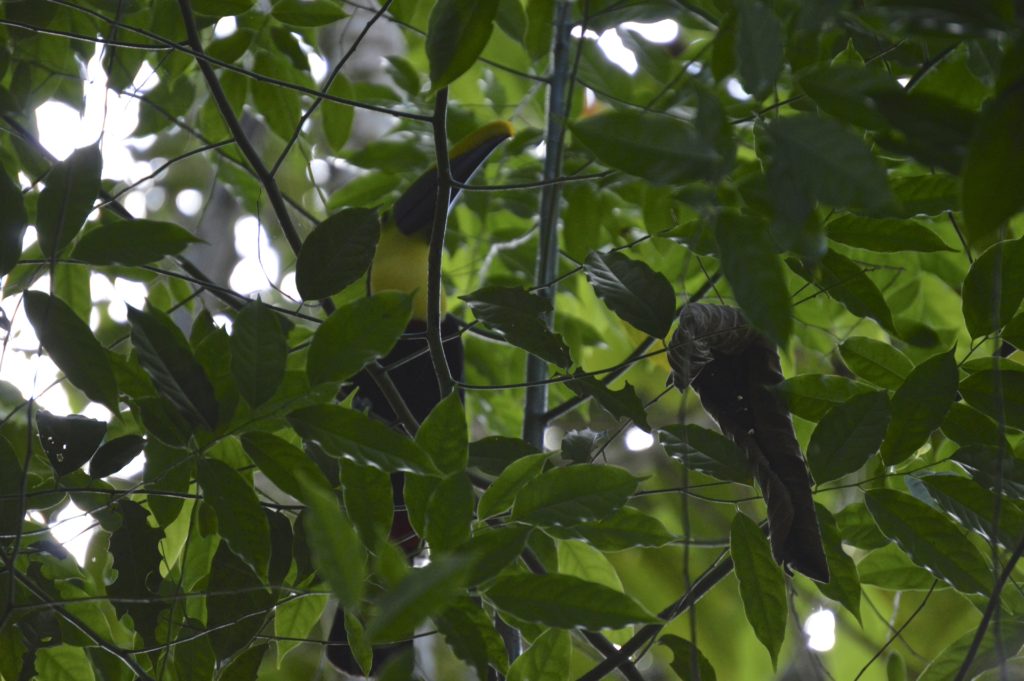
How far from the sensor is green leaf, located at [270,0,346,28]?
106 centimetres

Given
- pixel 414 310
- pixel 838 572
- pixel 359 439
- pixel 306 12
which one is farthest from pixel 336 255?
pixel 414 310

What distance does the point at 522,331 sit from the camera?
2.83 ft

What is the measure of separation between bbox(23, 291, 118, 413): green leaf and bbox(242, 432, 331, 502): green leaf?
0.35ft

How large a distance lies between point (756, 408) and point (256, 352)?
0.42 metres

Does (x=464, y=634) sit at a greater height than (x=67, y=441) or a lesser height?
lesser

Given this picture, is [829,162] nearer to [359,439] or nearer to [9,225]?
[359,439]

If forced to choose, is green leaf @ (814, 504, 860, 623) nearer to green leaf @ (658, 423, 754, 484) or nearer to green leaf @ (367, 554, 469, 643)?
green leaf @ (658, 423, 754, 484)

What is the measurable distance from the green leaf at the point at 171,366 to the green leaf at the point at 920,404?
0.52m

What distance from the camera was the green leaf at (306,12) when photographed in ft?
3.49

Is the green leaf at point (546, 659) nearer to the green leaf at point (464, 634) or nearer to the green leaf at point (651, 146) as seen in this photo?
the green leaf at point (464, 634)

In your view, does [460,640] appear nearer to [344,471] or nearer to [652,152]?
[344,471]

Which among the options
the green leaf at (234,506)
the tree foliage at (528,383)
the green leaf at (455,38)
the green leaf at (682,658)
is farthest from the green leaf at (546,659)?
the green leaf at (455,38)

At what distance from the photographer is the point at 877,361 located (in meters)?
0.90

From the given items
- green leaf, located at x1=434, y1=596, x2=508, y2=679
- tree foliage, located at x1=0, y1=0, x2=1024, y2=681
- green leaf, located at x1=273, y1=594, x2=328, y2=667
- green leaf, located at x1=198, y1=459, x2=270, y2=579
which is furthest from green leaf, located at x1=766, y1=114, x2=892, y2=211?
green leaf, located at x1=273, y1=594, x2=328, y2=667
